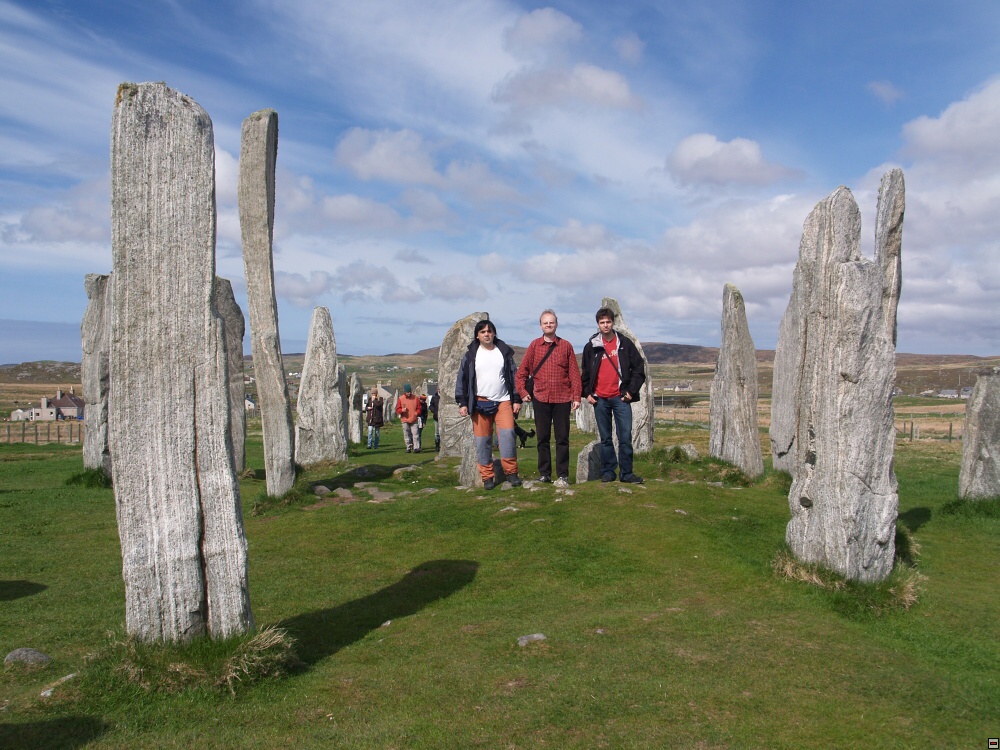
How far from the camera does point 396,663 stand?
5.69 metres

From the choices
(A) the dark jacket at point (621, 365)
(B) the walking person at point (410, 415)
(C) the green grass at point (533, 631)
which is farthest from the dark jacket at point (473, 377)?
(B) the walking person at point (410, 415)

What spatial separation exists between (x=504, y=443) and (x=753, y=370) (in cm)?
607

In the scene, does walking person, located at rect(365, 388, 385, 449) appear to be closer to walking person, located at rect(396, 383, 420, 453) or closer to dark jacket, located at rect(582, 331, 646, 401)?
walking person, located at rect(396, 383, 420, 453)

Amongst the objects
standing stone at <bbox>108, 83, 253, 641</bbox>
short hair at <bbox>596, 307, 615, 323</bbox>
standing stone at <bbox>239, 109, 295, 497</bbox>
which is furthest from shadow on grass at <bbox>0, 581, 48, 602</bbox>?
short hair at <bbox>596, 307, 615, 323</bbox>

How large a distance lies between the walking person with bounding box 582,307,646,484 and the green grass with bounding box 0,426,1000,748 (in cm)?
81

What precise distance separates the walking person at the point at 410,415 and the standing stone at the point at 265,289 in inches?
326

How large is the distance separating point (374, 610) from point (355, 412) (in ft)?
64.8

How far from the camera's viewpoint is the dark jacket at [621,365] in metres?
11.0

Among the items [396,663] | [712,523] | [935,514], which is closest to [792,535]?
[712,523]

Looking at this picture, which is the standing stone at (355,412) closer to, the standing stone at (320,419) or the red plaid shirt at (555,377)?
the standing stone at (320,419)

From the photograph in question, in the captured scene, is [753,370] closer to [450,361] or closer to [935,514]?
[935,514]

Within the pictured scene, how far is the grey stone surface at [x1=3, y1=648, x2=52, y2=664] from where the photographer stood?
569 cm

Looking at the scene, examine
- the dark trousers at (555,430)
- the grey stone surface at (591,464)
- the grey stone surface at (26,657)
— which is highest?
the dark trousers at (555,430)

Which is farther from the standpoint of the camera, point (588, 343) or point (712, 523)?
point (588, 343)
